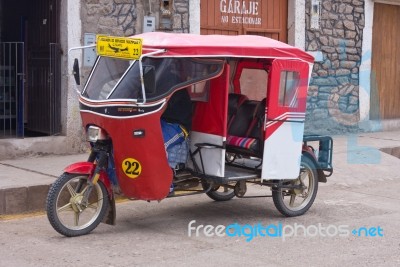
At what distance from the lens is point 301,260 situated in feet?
20.0

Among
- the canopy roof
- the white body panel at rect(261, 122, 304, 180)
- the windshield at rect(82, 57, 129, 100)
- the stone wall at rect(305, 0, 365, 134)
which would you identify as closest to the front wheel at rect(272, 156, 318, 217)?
the white body panel at rect(261, 122, 304, 180)

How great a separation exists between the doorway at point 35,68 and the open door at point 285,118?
4488 millimetres

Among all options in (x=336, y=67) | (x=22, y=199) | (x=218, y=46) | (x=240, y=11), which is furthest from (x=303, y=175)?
(x=336, y=67)

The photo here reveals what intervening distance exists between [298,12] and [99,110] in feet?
24.7

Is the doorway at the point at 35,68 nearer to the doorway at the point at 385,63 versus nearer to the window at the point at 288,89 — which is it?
the window at the point at 288,89

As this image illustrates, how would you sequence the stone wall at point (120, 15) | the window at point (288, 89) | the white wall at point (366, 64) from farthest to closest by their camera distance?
the white wall at point (366, 64)
the stone wall at point (120, 15)
the window at point (288, 89)

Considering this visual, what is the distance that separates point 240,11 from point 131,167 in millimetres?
6761

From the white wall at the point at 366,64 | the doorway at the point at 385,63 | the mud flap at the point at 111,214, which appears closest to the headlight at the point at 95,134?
the mud flap at the point at 111,214

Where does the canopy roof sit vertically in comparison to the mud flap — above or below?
above

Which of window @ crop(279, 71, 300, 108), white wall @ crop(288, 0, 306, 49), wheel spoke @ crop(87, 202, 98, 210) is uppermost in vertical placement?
white wall @ crop(288, 0, 306, 49)

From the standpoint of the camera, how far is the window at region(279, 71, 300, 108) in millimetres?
Answer: 7340

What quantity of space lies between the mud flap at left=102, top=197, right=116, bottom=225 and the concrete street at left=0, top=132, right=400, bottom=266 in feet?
0.38

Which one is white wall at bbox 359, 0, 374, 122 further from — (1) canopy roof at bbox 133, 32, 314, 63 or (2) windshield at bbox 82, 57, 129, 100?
(2) windshield at bbox 82, 57, 129, 100
